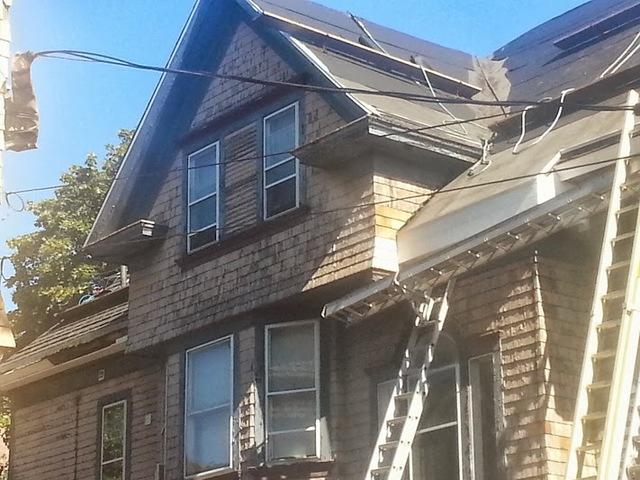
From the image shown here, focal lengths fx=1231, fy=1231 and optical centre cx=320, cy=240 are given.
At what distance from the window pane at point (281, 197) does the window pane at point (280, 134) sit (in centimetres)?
38

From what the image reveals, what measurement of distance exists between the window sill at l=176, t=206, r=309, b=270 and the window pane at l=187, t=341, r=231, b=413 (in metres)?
1.17

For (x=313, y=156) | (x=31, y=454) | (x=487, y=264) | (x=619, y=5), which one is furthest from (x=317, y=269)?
(x=31, y=454)

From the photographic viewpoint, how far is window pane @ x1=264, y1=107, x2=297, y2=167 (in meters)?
15.3

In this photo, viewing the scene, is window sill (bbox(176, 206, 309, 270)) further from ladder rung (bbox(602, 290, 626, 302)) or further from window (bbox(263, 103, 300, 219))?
ladder rung (bbox(602, 290, 626, 302))

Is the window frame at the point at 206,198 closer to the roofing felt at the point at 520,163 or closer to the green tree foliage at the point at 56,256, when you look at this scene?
the roofing felt at the point at 520,163

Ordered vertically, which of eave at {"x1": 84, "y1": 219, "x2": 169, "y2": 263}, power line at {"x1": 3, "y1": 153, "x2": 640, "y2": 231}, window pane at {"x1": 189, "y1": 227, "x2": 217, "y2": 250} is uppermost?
eave at {"x1": 84, "y1": 219, "x2": 169, "y2": 263}

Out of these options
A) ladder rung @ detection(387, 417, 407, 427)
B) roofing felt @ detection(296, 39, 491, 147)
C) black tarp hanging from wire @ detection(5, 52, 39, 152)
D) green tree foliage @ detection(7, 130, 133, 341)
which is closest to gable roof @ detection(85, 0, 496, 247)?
roofing felt @ detection(296, 39, 491, 147)

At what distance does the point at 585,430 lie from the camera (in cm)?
933

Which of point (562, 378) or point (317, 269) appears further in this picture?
point (317, 269)

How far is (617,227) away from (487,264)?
2.15 meters

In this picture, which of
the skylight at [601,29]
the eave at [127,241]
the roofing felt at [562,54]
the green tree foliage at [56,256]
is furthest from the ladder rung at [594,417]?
the green tree foliage at [56,256]

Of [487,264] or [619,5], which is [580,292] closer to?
[487,264]

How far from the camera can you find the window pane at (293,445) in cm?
1402

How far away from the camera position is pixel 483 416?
12289mm
